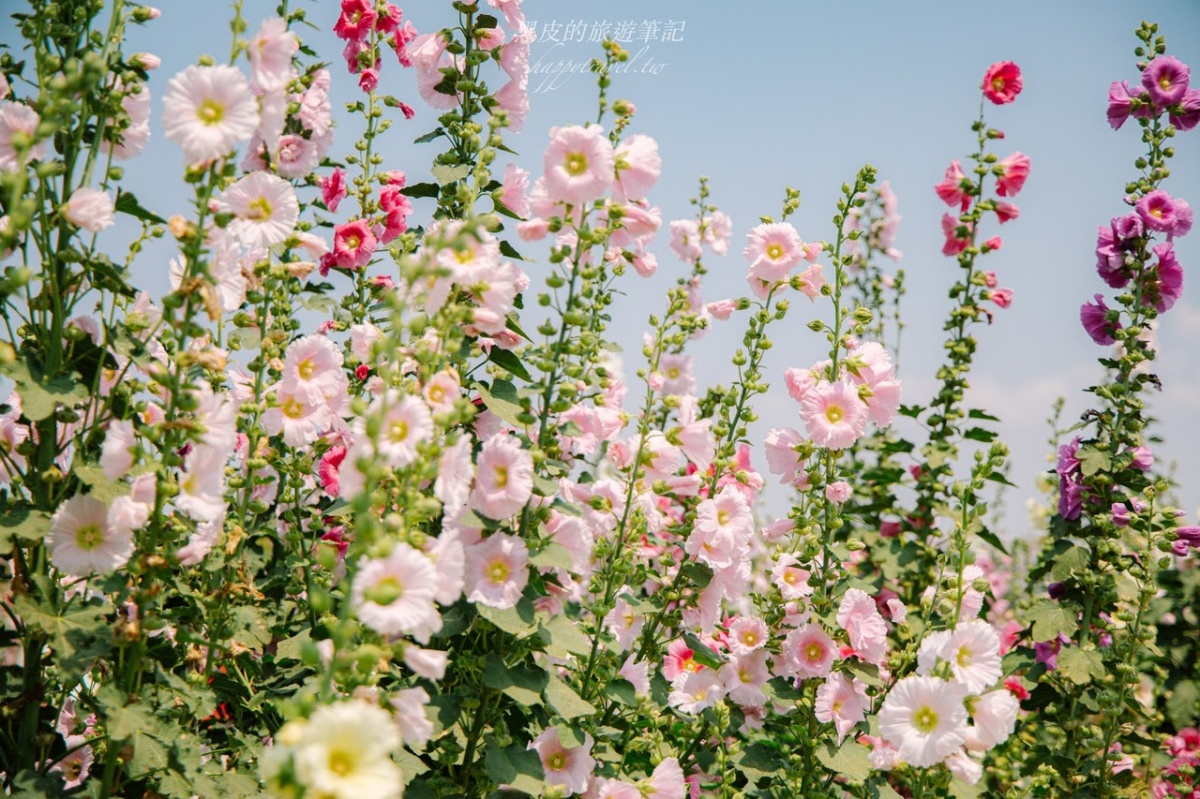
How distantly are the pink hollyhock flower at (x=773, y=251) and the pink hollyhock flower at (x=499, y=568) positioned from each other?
143cm

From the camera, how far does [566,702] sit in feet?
7.72

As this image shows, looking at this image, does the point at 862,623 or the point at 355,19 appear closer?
the point at 862,623

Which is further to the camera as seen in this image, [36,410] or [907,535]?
[907,535]

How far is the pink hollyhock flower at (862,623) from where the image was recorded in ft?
9.73

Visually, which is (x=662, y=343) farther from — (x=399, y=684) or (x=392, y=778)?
(x=392, y=778)

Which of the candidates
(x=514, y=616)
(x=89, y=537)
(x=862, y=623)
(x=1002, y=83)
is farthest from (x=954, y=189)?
(x=89, y=537)

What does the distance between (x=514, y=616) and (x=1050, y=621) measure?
2434mm

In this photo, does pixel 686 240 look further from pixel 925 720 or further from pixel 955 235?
pixel 925 720

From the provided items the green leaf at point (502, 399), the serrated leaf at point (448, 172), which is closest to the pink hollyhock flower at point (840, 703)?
the green leaf at point (502, 399)

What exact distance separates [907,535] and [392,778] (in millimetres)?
3411

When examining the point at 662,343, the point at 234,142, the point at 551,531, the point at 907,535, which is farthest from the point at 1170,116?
the point at 234,142

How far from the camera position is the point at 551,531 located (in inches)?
96.0

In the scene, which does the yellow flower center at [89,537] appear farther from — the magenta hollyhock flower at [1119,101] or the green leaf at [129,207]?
the magenta hollyhock flower at [1119,101]

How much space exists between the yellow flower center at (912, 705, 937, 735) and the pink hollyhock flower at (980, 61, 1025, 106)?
296 centimetres
